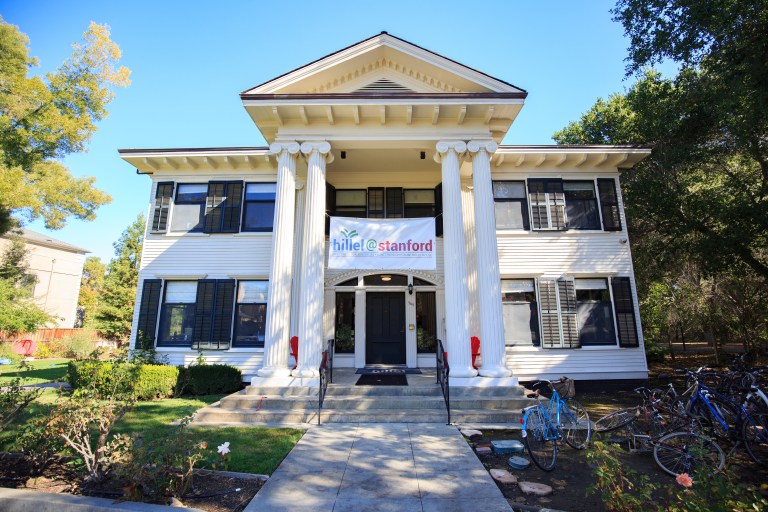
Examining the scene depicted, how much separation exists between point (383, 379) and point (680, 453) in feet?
19.0

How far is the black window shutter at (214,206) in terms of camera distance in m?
11.5

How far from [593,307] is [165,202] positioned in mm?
13737

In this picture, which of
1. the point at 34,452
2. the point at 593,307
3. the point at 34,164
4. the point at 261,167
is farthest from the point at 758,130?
the point at 34,164

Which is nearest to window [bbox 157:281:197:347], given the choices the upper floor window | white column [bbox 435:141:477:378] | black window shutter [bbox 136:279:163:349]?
black window shutter [bbox 136:279:163:349]

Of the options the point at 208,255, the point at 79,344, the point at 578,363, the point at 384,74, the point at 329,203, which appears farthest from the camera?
the point at 79,344

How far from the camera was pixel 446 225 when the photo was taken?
8883mm

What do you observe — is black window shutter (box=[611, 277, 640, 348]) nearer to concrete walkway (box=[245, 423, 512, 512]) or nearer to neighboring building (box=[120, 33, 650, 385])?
neighboring building (box=[120, 33, 650, 385])

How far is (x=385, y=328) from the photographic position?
436 inches

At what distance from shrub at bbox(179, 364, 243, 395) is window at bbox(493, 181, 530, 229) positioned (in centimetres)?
889

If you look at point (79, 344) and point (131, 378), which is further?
point (79, 344)

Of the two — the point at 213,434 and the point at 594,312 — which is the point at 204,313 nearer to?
the point at 213,434

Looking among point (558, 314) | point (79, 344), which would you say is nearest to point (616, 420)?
point (558, 314)

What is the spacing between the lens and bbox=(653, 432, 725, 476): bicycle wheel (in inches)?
174

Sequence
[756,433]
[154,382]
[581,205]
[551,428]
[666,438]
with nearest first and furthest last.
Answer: [666,438] < [756,433] < [551,428] < [154,382] < [581,205]
